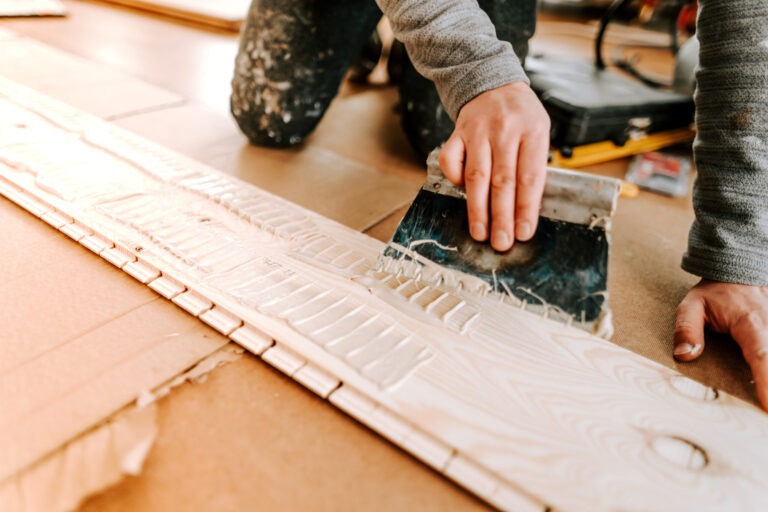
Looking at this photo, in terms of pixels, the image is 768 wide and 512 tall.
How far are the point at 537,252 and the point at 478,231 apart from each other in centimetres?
12

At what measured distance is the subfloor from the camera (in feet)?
2.39

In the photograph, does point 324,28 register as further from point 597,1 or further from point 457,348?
point 597,1

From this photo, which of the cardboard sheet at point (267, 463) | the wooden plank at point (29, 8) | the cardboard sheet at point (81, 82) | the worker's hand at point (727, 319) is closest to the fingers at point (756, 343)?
the worker's hand at point (727, 319)

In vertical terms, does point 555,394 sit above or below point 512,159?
→ below

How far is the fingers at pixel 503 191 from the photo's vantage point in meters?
0.92

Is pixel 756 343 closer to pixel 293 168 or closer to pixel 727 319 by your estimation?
pixel 727 319

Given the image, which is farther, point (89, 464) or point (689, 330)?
point (689, 330)

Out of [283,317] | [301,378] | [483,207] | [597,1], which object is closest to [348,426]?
[301,378]

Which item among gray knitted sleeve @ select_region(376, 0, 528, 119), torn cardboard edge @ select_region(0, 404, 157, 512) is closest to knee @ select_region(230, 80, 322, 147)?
gray knitted sleeve @ select_region(376, 0, 528, 119)

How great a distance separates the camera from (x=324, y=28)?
5.50ft

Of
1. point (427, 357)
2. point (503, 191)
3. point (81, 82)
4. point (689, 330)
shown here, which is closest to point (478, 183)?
point (503, 191)

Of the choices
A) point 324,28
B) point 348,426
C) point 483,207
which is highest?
point 324,28

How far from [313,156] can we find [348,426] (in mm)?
1195

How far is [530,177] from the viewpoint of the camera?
92 cm
